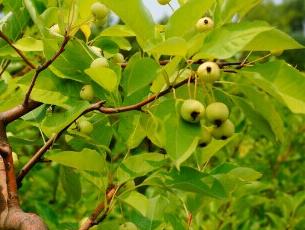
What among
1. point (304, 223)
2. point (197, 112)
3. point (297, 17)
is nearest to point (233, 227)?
point (304, 223)

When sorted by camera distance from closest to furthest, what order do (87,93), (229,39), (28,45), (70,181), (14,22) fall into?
1. (229,39)
2. (87,93)
3. (28,45)
4. (14,22)
5. (70,181)

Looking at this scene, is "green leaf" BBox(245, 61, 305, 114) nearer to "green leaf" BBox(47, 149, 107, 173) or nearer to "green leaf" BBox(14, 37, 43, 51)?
"green leaf" BBox(47, 149, 107, 173)

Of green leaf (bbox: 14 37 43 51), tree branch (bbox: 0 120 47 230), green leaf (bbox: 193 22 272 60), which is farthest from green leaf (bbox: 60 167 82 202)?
green leaf (bbox: 193 22 272 60)

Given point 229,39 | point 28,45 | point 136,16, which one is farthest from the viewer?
point 28,45

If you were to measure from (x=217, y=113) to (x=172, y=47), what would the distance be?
131 millimetres

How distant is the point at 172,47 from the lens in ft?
3.12

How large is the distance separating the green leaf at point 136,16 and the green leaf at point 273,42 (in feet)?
0.54

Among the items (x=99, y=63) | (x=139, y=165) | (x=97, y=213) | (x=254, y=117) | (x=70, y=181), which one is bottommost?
(x=70, y=181)

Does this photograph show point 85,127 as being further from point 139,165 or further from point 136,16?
point 136,16

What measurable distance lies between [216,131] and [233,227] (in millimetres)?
1403

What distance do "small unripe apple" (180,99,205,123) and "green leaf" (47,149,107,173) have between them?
26 cm

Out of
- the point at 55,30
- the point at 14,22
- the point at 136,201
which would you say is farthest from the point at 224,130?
the point at 14,22

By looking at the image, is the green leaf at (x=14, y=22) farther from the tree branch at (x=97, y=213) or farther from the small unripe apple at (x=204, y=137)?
the small unripe apple at (x=204, y=137)

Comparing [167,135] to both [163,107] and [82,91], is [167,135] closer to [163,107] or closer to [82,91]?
[163,107]
